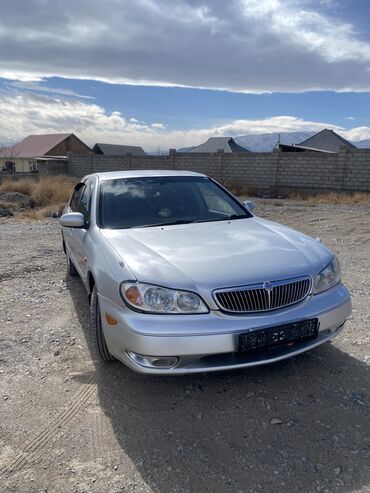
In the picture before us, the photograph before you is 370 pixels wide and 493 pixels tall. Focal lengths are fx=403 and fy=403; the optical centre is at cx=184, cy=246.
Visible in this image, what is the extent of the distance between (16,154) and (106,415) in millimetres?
58218

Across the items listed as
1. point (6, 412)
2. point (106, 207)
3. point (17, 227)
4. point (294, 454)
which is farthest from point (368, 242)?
point (17, 227)

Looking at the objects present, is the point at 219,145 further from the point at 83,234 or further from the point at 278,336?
the point at 278,336

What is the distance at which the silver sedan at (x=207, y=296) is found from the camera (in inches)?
93.7

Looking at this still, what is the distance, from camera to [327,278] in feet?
9.40

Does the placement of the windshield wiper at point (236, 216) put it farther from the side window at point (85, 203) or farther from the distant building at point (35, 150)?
the distant building at point (35, 150)

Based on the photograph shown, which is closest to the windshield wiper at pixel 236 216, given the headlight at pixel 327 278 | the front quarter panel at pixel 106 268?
the headlight at pixel 327 278

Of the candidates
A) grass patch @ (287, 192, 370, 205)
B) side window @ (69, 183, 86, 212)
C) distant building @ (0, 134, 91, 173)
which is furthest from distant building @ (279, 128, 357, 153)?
side window @ (69, 183, 86, 212)

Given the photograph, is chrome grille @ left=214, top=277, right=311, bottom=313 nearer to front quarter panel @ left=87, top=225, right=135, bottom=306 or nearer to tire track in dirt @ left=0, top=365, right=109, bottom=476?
front quarter panel @ left=87, top=225, right=135, bottom=306

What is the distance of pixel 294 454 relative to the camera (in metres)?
2.20

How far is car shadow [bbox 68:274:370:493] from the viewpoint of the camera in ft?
6.72

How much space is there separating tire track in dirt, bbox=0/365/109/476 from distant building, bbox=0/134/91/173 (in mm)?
50622

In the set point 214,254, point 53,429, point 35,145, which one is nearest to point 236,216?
point 214,254

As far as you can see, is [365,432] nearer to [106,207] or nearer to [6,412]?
[6,412]

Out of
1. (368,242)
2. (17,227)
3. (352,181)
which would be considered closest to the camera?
(368,242)
